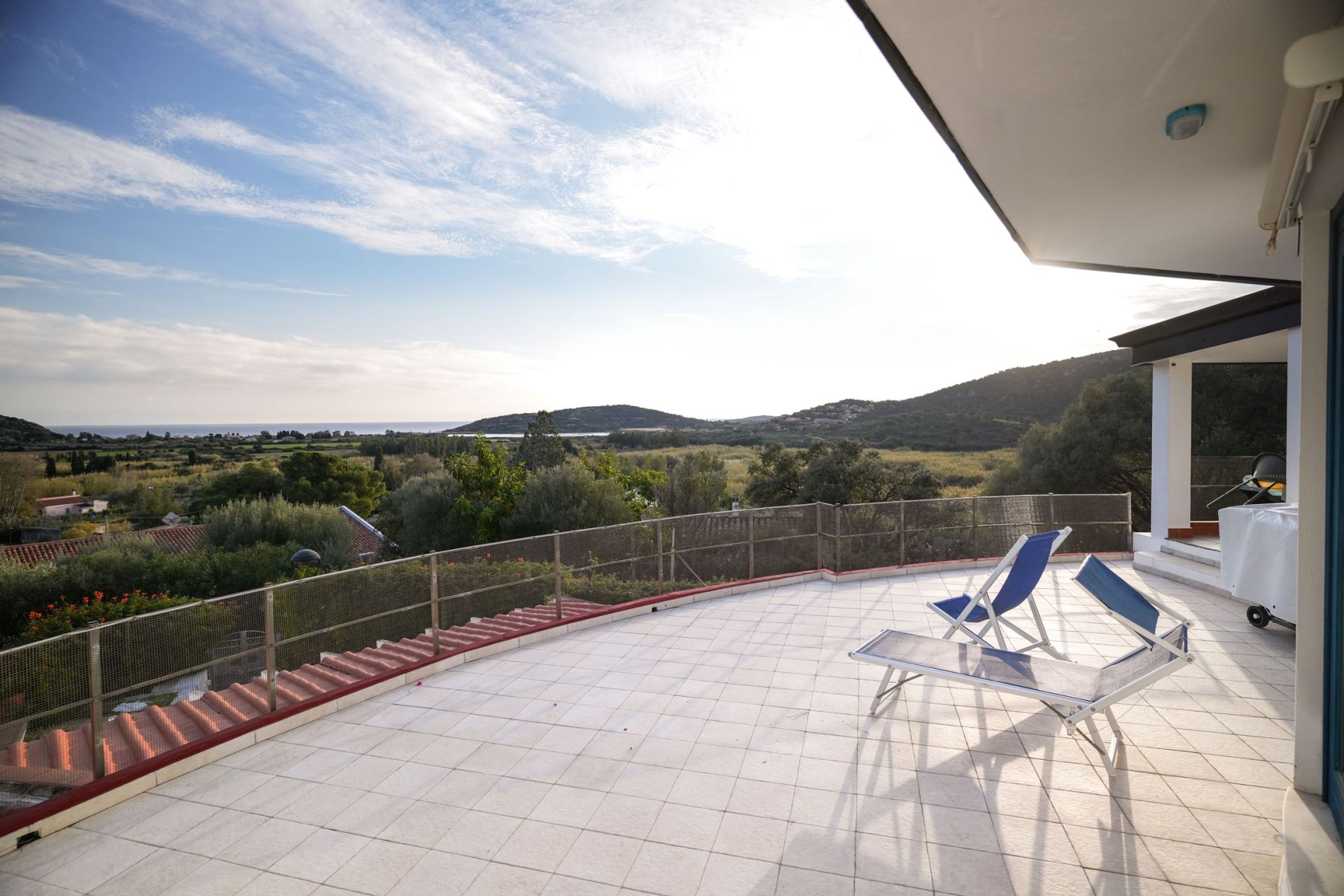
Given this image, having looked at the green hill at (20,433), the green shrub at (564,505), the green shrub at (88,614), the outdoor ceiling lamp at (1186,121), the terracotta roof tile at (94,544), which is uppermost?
the outdoor ceiling lamp at (1186,121)

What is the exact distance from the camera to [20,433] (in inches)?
1088

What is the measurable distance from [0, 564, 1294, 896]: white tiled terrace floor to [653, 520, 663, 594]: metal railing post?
2.24 meters

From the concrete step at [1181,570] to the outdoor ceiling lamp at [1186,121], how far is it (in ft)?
20.3

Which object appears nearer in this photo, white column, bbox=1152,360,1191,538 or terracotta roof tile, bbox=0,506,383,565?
white column, bbox=1152,360,1191,538

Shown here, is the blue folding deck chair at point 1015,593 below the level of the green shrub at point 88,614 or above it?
above

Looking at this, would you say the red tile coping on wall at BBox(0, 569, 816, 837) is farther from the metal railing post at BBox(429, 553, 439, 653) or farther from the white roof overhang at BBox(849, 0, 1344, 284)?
the white roof overhang at BBox(849, 0, 1344, 284)

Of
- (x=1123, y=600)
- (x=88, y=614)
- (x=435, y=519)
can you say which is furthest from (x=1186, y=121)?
(x=435, y=519)

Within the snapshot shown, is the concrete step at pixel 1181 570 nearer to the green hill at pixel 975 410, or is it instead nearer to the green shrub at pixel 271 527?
the green shrub at pixel 271 527

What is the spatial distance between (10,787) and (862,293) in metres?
28.0

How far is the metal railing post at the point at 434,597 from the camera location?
5582 mm

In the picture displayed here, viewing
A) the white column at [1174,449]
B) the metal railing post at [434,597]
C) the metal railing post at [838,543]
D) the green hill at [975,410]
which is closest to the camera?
the metal railing post at [434,597]

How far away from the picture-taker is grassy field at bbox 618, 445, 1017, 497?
89.0 ft

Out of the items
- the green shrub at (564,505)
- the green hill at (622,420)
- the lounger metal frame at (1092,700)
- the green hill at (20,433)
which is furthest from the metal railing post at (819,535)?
the green hill at (622,420)

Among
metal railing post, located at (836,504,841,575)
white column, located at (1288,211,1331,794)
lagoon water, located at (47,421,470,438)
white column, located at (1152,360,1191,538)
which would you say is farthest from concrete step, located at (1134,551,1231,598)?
lagoon water, located at (47,421,470,438)
